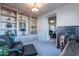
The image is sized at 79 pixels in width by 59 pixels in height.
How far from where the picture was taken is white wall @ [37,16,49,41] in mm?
2379

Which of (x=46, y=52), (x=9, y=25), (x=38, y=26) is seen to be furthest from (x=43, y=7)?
(x=46, y=52)

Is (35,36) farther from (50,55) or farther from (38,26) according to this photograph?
(50,55)

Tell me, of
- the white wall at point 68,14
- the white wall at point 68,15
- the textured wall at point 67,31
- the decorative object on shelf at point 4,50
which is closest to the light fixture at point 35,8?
the white wall at point 68,14

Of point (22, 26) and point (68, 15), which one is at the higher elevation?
point (68, 15)

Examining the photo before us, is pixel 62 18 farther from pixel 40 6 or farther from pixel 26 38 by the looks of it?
pixel 26 38

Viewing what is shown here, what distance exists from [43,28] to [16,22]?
0.61 m

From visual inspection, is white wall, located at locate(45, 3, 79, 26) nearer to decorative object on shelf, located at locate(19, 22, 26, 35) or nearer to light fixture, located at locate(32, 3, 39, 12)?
light fixture, located at locate(32, 3, 39, 12)

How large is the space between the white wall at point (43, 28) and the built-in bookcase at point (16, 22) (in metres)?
0.09

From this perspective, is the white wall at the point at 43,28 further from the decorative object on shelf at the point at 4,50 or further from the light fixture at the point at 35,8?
the decorative object on shelf at the point at 4,50

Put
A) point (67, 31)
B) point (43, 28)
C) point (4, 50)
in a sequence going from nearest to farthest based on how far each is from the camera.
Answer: point (4, 50) < point (67, 31) < point (43, 28)

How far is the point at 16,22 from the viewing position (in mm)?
2236

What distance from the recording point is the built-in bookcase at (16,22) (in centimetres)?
214

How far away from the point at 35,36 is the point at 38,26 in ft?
0.76

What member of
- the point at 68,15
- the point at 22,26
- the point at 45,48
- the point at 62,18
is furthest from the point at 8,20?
the point at 68,15
